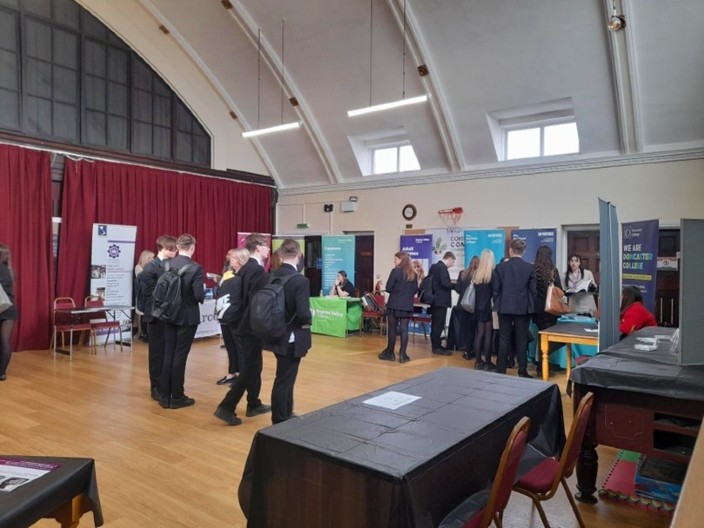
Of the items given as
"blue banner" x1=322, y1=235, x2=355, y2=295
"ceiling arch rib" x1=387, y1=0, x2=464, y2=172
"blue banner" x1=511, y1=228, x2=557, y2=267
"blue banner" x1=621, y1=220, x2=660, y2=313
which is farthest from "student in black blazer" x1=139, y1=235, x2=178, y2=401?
"blue banner" x1=511, y1=228, x2=557, y2=267

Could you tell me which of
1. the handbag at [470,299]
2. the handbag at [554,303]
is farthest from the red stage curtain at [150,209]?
the handbag at [554,303]

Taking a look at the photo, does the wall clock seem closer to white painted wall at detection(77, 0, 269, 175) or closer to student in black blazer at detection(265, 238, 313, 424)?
white painted wall at detection(77, 0, 269, 175)

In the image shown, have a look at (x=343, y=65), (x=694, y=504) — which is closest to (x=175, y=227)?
(x=343, y=65)

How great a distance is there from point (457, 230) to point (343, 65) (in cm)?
344

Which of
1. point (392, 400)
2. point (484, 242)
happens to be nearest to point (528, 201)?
point (484, 242)

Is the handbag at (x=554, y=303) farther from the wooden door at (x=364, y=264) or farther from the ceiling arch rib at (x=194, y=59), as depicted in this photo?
the ceiling arch rib at (x=194, y=59)

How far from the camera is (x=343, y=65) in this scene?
859 centimetres

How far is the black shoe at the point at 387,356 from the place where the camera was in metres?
7.03

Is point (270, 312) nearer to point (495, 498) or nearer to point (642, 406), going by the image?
point (495, 498)

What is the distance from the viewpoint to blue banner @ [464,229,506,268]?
28.1ft

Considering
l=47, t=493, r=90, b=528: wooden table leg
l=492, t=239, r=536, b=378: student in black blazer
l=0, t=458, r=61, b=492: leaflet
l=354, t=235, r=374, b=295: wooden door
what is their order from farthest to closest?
1. l=354, t=235, r=374, b=295: wooden door
2. l=492, t=239, r=536, b=378: student in black blazer
3. l=47, t=493, r=90, b=528: wooden table leg
4. l=0, t=458, r=61, b=492: leaflet

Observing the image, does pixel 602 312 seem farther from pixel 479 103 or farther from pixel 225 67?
pixel 225 67

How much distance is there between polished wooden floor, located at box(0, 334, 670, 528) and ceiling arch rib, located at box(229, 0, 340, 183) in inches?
179

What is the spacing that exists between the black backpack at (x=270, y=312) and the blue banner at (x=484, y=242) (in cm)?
576
